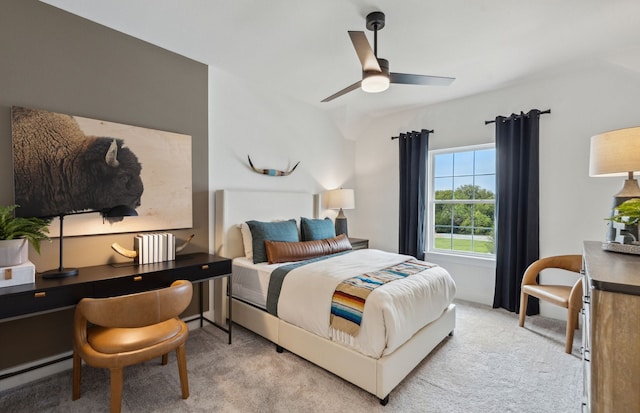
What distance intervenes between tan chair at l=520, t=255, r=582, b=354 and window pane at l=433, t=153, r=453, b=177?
1605 mm

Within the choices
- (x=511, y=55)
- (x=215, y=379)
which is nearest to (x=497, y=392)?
(x=215, y=379)

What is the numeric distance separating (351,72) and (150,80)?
77.5 inches

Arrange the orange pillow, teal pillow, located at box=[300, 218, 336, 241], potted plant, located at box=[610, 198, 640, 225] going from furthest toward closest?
teal pillow, located at box=[300, 218, 336, 241] → the orange pillow → potted plant, located at box=[610, 198, 640, 225]

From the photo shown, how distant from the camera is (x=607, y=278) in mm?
975

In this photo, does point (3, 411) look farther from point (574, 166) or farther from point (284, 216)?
point (574, 166)

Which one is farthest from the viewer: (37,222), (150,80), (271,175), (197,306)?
(271,175)

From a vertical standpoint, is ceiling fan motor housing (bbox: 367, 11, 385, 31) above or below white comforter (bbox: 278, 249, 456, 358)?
above

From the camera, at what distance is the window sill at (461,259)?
3.71 metres

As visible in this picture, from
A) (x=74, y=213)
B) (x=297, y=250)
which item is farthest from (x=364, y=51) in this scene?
(x=74, y=213)

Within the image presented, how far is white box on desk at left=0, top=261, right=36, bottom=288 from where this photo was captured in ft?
5.62

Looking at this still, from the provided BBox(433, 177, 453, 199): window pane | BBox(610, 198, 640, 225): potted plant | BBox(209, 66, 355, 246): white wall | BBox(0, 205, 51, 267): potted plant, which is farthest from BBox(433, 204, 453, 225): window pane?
BBox(0, 205, 51, 267): potted plant

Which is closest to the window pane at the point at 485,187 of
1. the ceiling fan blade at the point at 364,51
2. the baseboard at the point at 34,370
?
the ceiling fan blade at the point at 364,51

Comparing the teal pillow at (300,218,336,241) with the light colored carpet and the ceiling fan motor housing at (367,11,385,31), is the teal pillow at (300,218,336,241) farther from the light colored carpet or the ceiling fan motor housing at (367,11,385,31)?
the ceiling fan motor housing at (367,11,385,31)

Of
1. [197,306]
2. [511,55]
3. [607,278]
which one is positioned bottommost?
[197,306]
